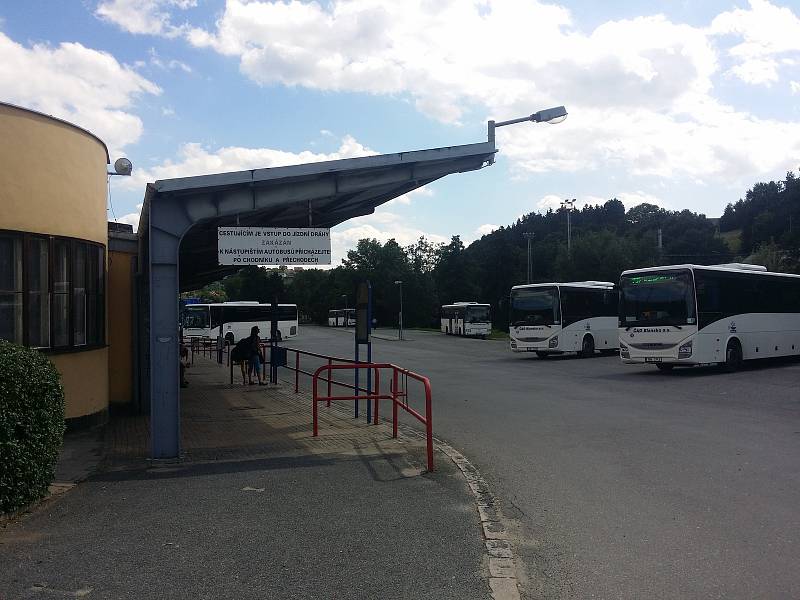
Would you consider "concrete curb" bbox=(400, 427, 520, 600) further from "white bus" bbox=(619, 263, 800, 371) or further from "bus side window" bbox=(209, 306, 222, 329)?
"bus side window" bbox=(209, 306, 222, 329)

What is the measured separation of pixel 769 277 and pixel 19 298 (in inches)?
846

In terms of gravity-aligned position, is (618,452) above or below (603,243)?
below

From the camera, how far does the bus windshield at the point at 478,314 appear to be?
5875 centimetres

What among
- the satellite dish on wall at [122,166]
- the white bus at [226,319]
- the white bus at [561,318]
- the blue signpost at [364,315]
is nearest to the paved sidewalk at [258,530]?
the blue signpost at [364,315]

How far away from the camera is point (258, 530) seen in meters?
6.17

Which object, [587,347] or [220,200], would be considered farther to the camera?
[587,347]

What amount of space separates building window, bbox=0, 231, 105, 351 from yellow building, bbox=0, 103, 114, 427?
0.01 metres

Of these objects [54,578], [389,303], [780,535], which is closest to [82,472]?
[54,578]

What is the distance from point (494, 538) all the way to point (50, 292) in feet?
25.0

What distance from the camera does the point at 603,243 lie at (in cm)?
6931

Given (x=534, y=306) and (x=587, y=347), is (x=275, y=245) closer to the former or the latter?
(x=534, y=306)

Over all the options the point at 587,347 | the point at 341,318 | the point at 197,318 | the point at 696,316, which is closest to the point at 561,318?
the point at 587,347

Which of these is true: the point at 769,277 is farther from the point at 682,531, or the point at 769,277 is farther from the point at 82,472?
the point at 82,472

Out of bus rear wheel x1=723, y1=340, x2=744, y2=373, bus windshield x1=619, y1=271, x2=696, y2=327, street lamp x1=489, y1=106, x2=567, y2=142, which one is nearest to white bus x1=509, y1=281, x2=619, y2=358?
bus windshield x1=619, y1=271, x2=696, y2=327
